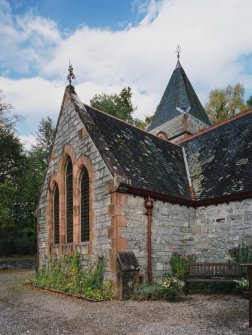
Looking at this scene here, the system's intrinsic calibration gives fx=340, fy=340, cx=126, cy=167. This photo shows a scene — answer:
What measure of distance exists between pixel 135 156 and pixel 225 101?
90.3ft

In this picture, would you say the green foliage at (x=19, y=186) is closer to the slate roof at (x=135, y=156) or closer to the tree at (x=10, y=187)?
the tree at (x=10, y=187)

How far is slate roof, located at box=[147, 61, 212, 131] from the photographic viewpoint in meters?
24.3

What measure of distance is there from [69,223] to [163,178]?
12.8ft

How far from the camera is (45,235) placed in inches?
567

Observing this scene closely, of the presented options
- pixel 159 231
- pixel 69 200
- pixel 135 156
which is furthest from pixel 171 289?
pixel 69 200

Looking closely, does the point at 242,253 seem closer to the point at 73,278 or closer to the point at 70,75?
the point at 73,278

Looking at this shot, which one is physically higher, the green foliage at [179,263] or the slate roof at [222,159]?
the slate roof at [222,159]

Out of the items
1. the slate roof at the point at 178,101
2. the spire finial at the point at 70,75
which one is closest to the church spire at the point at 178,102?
the slate roof at the point at 178,101

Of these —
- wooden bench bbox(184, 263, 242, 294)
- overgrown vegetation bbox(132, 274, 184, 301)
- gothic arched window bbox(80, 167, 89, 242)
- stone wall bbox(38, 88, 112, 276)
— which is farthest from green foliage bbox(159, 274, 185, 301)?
gothic arched window bbox(80, 167, 89, 242)

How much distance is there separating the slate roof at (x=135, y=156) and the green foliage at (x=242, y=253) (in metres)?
2.50

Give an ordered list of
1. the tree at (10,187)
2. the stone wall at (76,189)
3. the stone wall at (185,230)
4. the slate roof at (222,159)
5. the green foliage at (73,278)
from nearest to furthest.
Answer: the green foliage at (73,278), the stone wall at (185,230), the stone wall at (76,189), the slate roof at (222,159), the tree at (10,187)

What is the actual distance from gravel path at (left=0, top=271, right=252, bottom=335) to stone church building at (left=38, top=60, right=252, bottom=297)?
1.53 metres

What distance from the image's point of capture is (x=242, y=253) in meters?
10.4

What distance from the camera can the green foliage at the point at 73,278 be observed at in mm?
9717
